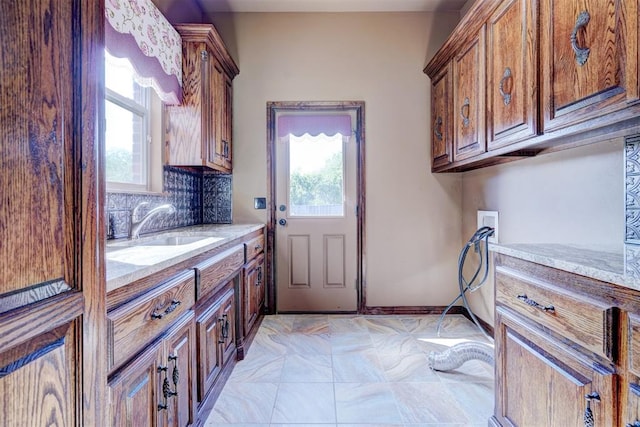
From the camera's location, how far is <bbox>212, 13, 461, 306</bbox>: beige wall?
314 centimetres

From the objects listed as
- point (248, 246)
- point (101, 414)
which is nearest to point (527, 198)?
point (248, 246)

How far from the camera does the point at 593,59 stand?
1.25 m

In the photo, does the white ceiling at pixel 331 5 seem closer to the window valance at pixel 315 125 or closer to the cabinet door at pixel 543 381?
the window valance at pixel 315 125

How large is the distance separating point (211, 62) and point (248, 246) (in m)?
1.43

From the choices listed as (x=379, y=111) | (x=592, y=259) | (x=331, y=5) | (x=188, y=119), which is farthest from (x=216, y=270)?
(x=331, y=5)

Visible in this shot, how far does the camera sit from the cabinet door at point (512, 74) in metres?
1.60

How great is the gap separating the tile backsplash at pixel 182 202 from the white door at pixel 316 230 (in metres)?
0.54

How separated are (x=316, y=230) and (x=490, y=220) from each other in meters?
1.49

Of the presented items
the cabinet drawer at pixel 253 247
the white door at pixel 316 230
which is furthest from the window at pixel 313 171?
the cabinet drawer at pixel 253 247

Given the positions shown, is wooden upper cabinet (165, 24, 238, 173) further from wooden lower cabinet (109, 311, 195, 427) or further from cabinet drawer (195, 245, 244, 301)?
wooden lower cabinet (109, 311, 195, 427)

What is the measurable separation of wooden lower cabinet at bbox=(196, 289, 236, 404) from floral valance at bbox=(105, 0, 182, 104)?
1.37 metres

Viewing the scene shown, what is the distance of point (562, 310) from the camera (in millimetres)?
1064

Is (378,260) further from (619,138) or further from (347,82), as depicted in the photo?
(619,138)

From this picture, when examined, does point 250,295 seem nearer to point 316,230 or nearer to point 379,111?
point 316,230
